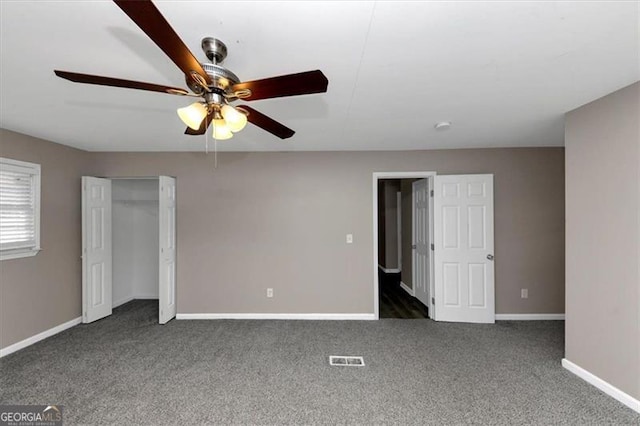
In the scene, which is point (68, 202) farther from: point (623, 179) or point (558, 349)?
point (558, 349)

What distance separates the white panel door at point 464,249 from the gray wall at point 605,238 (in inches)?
45.4

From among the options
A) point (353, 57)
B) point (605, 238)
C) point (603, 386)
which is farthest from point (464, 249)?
point (353, 57)

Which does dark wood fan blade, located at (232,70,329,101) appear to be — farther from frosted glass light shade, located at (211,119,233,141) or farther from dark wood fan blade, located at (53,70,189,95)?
dark wood fan blade, located at (53,70,189,95)

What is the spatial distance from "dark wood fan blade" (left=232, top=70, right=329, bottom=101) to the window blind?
3.28 meters

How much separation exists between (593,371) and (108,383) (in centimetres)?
410

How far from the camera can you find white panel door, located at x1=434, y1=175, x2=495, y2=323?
3.68m

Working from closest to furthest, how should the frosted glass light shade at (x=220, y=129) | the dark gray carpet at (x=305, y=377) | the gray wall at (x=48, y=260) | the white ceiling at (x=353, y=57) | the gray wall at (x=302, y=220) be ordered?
the white ceiling at (x=353, y=57) < the frosted glass light shade at (x=220, y=129) < the dark gray carpet at (x=305, y=377) < the gray wall at (x=48, y=260) < the gray wall at (x=302, y=220)

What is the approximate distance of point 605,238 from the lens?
219cm

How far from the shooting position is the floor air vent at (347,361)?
8.64ft

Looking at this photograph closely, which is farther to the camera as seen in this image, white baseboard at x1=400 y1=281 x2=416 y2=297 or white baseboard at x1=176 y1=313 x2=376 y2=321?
white baseboard at x1=400 y1=281 x2=416 y2=297

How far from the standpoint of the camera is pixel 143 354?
282 cm

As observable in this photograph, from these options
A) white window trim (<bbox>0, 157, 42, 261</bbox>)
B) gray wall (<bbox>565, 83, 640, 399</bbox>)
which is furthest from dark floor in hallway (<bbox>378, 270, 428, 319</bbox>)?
white window trim (<bbox>0, 157, 42, 261</bbox>)

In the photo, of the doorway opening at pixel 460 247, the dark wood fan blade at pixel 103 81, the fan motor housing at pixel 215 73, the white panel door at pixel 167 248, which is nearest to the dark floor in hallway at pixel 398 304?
the doorway opening at pixel 460 247

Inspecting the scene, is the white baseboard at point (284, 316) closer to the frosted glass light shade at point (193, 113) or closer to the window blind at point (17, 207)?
the window blind at point (17, 207)
